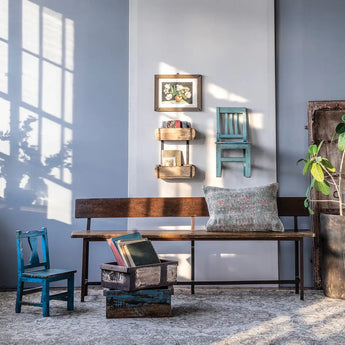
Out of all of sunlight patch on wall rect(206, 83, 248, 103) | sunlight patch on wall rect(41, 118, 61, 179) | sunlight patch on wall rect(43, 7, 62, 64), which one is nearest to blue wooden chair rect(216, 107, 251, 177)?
sunlight patch on wall rect(206, 83, 248, 103)

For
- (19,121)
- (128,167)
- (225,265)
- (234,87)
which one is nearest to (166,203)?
(128,167)

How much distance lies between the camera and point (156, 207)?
4.13 meters

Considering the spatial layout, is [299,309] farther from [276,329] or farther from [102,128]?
[102,128]

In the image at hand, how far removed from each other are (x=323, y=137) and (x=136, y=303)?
94.0 inches

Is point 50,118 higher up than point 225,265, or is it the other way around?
point 50,118

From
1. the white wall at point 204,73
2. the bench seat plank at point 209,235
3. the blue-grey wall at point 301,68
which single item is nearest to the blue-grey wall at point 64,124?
the white wall at point 204,73

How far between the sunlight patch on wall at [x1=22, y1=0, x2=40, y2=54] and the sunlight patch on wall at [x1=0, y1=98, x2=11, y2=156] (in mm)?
570

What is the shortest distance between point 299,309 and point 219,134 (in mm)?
1709

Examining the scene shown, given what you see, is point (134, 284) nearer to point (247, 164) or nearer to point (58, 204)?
point (58, 204)

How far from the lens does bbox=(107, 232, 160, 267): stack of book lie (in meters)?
3.12

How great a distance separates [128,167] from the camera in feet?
14.1

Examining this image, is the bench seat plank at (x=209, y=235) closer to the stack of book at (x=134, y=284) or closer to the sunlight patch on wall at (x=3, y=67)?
the stack of book at (x=134, y=284)

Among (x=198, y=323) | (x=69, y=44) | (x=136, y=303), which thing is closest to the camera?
(x=198, y=323)

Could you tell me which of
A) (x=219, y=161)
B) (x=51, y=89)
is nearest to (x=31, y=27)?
(x=51, y=89)
